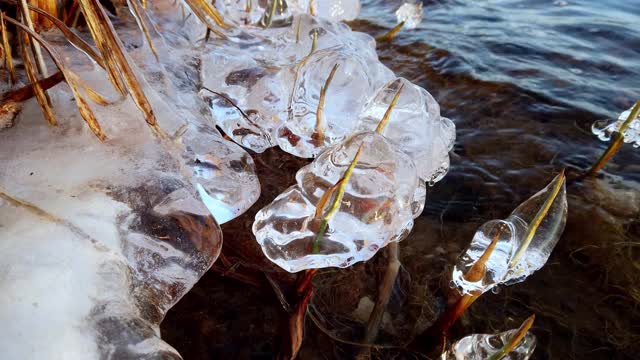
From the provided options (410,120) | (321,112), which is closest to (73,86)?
(321,112)

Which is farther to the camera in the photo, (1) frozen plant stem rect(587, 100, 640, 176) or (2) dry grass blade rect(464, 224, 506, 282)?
(1) frozen plant stem rect(587, 100, 640, 176)

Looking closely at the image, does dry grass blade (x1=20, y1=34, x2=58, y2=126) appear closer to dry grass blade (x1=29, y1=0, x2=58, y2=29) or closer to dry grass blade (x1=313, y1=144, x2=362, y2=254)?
dry grass blade (x1=29, y1=0, x2=58, y2=29)

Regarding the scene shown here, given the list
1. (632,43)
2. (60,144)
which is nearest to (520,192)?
(60,144)

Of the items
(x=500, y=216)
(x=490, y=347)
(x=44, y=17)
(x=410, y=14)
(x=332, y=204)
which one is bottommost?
(x=500, y=216)

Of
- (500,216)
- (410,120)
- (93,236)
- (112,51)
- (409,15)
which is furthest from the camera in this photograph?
(409,15)

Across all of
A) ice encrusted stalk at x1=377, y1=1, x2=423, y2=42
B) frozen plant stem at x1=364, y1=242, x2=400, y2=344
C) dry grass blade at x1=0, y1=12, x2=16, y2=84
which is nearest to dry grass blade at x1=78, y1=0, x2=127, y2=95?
dry grass blade at x1=0, y1=12, x2=16, y2=84

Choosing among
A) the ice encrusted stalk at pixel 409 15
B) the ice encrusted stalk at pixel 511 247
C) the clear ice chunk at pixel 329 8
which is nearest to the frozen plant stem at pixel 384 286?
the ice encrusted stalk at pixel 511 247

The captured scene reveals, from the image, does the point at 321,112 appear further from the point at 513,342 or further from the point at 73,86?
the point at 513,342
